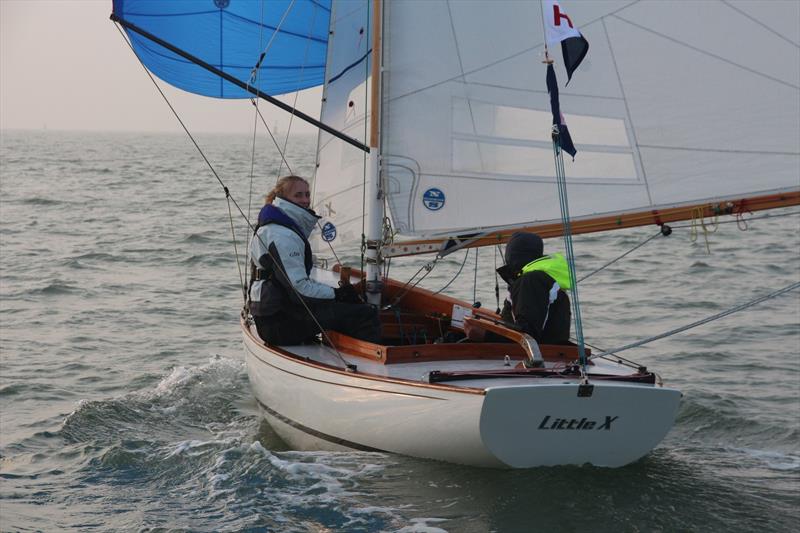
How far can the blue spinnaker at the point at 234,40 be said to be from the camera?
24.3ft

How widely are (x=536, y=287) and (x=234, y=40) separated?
3653mm

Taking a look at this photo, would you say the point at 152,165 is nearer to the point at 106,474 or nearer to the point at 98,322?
the point at 98,322

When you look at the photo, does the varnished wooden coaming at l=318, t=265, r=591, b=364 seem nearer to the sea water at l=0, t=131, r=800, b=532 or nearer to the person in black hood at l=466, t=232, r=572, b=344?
the person in black hood at l=466, t=232, r=572, b=344

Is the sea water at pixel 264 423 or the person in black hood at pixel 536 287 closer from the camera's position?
the sea water at pixel 264 423

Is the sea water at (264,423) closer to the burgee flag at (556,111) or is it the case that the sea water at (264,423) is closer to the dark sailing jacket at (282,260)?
the dark sailing jacket at (282,260)

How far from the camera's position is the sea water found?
5.16m

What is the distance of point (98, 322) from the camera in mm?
9852

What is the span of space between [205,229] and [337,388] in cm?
1136

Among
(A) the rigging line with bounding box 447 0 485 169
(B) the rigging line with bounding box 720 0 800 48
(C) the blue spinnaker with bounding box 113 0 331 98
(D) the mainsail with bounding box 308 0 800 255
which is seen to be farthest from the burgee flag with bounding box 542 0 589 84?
(C) the blue spinnaker with bounding box 113 0 331 98

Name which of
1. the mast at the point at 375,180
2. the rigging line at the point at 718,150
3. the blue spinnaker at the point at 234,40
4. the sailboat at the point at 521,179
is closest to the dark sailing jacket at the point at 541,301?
the sailboat at the point at 521,179

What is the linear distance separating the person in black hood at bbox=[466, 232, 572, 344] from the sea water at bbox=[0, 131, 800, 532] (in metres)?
0.82

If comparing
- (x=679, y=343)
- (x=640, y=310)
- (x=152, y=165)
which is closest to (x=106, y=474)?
(x=679, y=343)

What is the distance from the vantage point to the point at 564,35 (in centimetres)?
490

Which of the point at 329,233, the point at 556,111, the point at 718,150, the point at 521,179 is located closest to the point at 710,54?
the point at 718,150
